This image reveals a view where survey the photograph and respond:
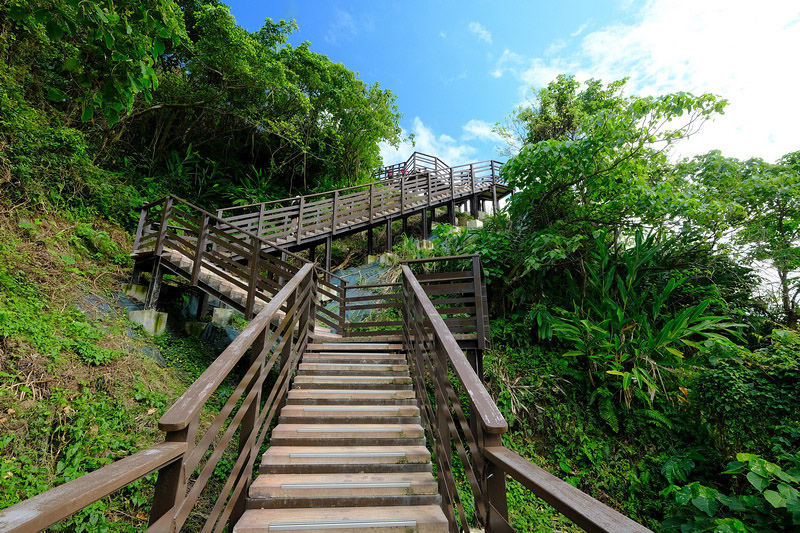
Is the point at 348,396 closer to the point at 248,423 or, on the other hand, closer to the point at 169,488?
the point at 248,423

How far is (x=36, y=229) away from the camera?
5164 millimetres

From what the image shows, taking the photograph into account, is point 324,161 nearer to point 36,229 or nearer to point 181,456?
point 36,229

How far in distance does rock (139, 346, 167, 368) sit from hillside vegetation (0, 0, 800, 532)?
0.10m

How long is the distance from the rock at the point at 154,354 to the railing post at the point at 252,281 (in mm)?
1177

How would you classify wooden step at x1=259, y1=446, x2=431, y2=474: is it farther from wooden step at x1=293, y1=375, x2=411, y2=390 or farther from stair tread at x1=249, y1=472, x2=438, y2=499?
wooden step at x1=293, y1=375, x2=411, y2=390

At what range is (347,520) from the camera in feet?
6.27

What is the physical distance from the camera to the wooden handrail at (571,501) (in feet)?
2.53

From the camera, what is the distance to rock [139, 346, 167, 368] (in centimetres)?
460

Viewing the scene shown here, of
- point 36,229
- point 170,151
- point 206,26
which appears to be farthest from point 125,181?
point 206,26

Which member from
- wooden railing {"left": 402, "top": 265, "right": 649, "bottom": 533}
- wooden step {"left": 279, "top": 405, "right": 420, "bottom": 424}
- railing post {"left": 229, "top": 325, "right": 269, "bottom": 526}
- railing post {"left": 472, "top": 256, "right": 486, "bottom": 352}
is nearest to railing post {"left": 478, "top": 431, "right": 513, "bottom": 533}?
wooden railing {"left": 402, "top": 265, "right": 649, "bottom": 533}

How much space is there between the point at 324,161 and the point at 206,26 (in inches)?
229

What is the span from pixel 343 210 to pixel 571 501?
9.73 metres

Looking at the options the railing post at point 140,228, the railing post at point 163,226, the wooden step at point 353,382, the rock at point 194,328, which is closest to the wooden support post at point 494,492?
the wooden step at point 353,382

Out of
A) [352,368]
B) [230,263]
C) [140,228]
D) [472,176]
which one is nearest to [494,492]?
[352,368]
